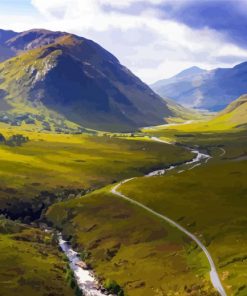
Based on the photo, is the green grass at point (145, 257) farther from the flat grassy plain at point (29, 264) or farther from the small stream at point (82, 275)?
the flat grassy plain at point (29, 264)

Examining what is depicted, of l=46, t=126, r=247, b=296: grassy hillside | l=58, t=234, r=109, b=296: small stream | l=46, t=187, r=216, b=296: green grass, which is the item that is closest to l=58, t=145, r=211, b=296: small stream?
l=58, t=234, r=109, b=296: small stream

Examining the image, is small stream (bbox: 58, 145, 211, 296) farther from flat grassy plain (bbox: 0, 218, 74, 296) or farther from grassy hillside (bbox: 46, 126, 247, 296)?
flat grassy plain (bbox: 0, 218, 74, 296)

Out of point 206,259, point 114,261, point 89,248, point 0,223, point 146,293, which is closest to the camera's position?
point 146,293

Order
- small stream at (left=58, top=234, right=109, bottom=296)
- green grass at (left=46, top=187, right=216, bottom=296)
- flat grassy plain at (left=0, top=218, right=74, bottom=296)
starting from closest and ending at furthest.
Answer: flat grassy plain at (left=0, top=218, right=74, bottom=296) < green grass at (left=46, top=187, right=216, bottom=296) < small stream at (left=58, top=234, right=109, bottom=296)

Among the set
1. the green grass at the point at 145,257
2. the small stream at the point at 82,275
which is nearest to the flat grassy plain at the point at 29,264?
the small stream at the point at 82,275

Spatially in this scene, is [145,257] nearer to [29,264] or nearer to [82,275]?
[82,275]

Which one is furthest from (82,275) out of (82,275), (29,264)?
(29,264)

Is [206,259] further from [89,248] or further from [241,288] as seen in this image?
[89,248]

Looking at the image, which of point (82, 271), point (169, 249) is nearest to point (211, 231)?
point (169, 249)
